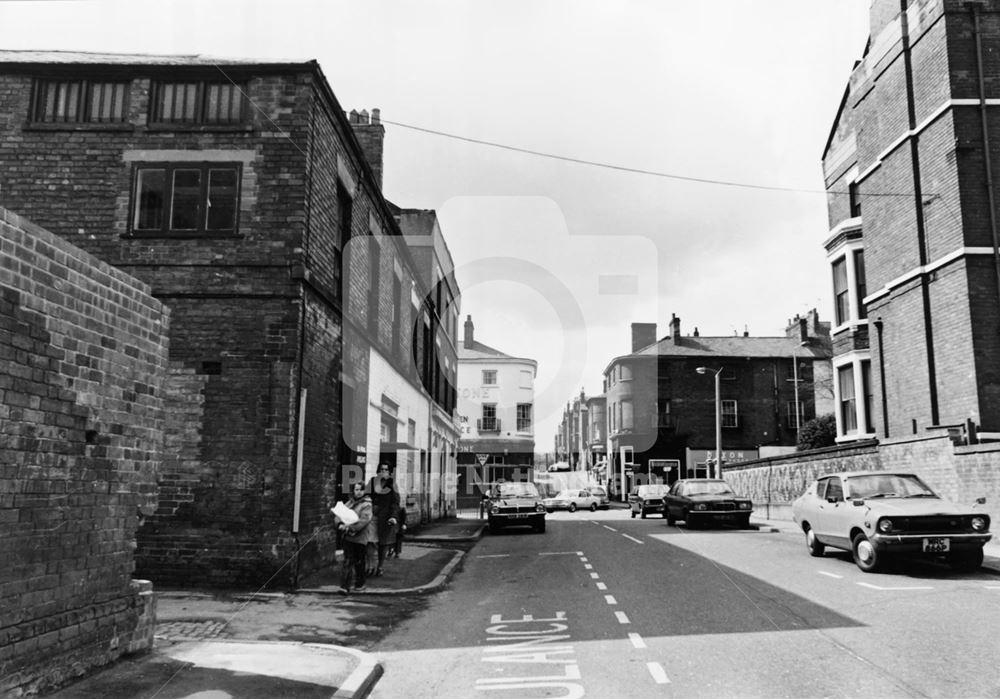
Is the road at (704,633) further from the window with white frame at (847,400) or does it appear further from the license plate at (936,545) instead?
the window with white frame at (847,400)

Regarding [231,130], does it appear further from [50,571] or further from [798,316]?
[798,316]

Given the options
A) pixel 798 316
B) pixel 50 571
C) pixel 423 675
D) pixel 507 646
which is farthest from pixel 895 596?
pixel 798 316

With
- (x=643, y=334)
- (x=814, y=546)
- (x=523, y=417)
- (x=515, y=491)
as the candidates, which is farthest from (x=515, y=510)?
(x=643, y=334)

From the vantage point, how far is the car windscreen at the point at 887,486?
42.8 feet

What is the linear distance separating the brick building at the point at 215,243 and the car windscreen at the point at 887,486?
922 cm

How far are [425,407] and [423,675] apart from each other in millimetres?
19921

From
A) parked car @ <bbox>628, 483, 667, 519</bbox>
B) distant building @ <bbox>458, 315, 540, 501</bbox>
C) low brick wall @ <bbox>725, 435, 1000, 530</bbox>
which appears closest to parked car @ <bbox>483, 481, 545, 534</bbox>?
parked car @ <bbox>628, 483, 667, 519</bbox>

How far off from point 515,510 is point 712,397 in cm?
3713

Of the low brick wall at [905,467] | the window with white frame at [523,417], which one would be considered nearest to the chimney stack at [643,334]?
the window with white frame at [523,417]

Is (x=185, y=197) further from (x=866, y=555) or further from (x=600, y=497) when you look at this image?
(x=600, y=497)

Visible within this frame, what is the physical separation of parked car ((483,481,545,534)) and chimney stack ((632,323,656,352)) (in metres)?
39.8

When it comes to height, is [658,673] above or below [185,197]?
below

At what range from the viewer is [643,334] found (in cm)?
6328

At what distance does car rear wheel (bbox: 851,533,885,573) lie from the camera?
39.2ft
